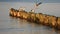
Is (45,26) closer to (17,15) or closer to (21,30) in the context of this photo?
(21,30)

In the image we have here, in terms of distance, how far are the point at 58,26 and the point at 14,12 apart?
9.74 metres

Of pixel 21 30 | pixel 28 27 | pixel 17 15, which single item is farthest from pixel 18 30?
pixel 17 15

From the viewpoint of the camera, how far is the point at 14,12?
26828 mm

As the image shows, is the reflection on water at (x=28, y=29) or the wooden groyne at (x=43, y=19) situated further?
the wooden groyne at (x=43, y=19)

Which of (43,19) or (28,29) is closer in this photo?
(28,29)

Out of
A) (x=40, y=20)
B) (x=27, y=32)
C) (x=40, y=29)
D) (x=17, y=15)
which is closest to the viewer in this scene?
(x=27, y=32)

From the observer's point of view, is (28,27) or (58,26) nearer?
(58,26)

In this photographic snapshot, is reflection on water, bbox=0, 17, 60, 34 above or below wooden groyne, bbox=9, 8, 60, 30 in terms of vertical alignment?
below

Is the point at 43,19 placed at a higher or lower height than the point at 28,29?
higher

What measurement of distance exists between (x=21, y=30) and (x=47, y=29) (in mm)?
1661

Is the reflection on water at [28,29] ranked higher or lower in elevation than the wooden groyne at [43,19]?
lower

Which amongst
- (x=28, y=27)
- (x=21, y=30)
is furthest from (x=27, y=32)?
(x=28, y=27)

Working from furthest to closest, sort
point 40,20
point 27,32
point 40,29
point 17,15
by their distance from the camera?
point 17,15
point 40,20
point 40,29
point 27,32

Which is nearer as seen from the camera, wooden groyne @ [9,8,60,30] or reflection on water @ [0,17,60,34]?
reflection on water @ [0,17,60,34]
